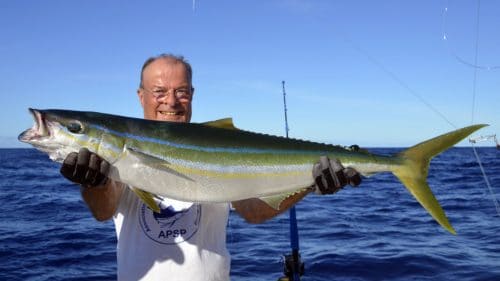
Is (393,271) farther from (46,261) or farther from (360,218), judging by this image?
(46,261)

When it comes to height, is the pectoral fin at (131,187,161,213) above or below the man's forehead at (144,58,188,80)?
below

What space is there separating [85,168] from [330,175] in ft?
6.67

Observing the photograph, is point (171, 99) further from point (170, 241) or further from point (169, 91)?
point (170, 241)

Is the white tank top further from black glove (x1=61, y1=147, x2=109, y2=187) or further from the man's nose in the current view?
the man's nose

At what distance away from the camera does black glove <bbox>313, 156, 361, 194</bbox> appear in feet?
14.0

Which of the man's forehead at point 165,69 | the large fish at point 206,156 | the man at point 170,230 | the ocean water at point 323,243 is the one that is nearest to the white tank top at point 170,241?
the man at point 170,230

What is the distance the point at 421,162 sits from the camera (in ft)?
14.6

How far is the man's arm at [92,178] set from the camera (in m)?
3.72

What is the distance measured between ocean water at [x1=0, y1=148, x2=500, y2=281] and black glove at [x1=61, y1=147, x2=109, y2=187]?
22.8ft

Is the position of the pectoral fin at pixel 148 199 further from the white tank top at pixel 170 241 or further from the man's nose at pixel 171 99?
the man's nose at pixel 171 99

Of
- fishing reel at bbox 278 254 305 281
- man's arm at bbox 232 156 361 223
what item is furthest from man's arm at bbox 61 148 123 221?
fishing reel at bbox 278 254 305 281

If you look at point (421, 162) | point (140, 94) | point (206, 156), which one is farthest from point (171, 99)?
point (421, 162)

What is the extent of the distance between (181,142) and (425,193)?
7.13ft

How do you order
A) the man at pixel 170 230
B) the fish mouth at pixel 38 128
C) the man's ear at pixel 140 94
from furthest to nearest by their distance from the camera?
the man's ear at pixel 140 94
the man at pixel 170 230
the fish mouth at pixel 38 128
